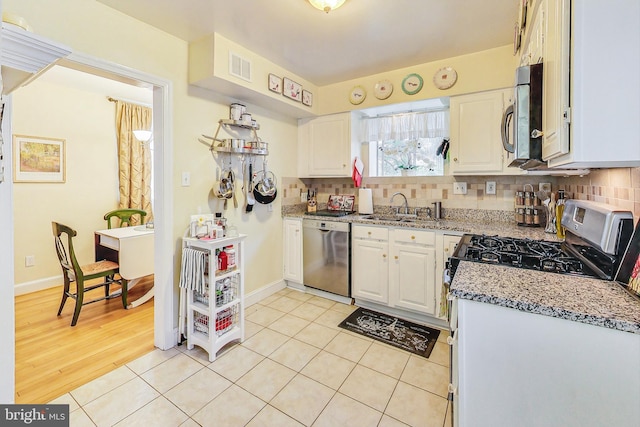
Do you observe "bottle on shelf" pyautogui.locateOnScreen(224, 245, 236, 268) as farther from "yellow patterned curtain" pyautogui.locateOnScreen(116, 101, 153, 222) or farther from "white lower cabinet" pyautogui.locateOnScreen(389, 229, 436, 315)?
"yellow patterned curtain" pyautogui.locateOnScreen(116, 101, 153, 222)

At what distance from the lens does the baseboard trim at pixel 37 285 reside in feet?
10.4

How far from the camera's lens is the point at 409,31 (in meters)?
2.12

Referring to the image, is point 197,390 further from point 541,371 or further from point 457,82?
point 457,82

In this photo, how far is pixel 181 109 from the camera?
228 cm

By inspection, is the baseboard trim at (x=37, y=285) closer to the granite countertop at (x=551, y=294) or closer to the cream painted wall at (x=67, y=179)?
the cream painted wall at (x=67, y=179)

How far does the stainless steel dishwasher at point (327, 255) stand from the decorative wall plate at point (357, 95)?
1.30 metres

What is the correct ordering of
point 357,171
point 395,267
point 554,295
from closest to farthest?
point 554,295
point 395,267
point 357,171

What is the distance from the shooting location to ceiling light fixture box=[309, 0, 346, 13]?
168cm

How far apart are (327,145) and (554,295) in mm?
2674

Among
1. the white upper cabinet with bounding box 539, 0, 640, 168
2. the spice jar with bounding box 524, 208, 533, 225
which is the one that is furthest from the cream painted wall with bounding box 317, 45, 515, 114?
the white upper cabinet with bounding box 539, 0, 640, 168

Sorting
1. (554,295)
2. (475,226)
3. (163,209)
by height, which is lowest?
(554,295)

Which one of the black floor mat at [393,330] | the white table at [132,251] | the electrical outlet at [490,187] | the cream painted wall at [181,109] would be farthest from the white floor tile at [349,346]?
the white table at [132,251]

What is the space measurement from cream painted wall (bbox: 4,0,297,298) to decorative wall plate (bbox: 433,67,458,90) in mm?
1638

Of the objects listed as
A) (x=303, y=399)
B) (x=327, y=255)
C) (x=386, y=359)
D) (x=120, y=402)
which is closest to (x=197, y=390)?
(x=120, y=402)
